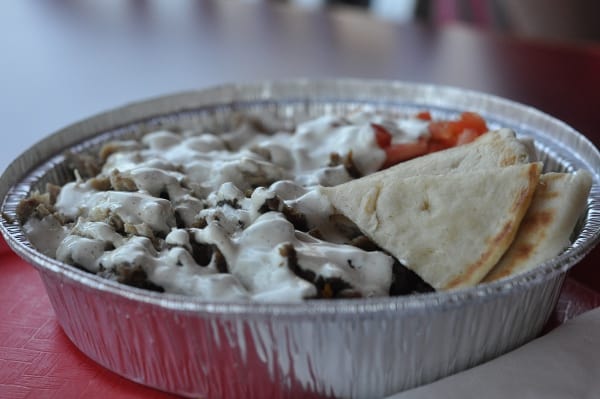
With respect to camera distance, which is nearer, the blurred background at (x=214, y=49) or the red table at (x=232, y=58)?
the red table at (x=232, y=58)

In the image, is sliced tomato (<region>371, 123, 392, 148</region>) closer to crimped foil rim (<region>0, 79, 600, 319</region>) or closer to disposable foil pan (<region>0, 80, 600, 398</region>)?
crimped foil rim (<region>0, 79, 600, 319</region>)

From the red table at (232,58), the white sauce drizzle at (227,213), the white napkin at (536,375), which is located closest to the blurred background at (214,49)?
the red table at (232,58)

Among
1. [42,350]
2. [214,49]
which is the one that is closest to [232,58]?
[214,49]

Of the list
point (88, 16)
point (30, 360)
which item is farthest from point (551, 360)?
point (88, 16)

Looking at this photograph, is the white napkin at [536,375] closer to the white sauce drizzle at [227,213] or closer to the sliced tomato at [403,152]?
the white sauce drizzle at [227,213]

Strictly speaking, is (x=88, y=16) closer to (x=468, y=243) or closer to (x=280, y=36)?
(x=280, y=36)

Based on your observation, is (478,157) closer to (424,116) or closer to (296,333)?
(424,116)
